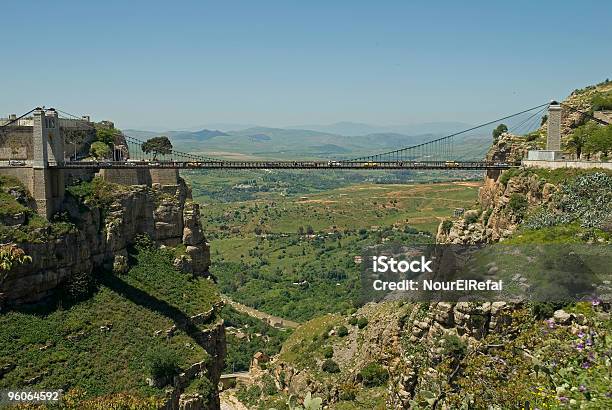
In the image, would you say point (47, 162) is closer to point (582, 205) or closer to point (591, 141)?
point (582, 205)

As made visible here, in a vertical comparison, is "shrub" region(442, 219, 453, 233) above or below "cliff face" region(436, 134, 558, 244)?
below

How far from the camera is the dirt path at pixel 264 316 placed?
217 ft

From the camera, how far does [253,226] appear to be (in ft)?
418

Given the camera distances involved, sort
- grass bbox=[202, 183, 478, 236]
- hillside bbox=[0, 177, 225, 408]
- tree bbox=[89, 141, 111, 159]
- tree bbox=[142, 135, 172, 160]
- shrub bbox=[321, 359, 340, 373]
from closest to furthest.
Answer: hillside bbox=[0, 177, 225, 408]
shrub bbox=[321, 359, 340, 373]
tree bbox=[89, 141, 111, 159]
tree bbox=[142, 135, 172, 160]
grass bbox=[202, 183, 478, 236]

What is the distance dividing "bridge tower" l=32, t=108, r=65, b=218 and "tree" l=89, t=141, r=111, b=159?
7.02 meters

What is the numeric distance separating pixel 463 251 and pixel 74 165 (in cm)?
2535

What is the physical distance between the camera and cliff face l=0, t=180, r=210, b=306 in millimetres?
31688

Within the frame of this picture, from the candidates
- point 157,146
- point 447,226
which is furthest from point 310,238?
point 447,226

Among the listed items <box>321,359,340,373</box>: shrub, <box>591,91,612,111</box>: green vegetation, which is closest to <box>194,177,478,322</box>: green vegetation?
<box>321,359,340,373</box>: shrub

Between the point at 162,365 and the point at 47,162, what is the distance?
14932mm

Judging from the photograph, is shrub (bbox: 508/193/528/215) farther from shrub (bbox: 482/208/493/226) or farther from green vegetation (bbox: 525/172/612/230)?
shrub (bbox: 482/208/493/226)

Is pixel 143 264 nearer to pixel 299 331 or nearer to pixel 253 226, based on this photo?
pixel 299 331

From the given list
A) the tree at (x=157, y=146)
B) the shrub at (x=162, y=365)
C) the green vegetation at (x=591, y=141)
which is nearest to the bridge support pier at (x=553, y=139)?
the green vegetation at (x=591, y=141)

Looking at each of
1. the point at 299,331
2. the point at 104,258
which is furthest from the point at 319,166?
the point at 104,258
